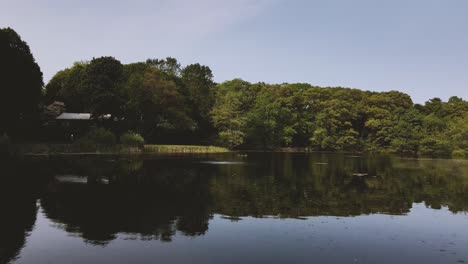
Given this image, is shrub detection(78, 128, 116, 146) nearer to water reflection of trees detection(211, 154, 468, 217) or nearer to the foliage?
the foliage

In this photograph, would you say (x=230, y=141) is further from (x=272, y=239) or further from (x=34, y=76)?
(x=272, y=239)

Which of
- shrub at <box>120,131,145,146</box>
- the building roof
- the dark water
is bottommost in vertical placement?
the dark water

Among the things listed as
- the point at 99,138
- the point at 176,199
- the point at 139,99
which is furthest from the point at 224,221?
the point at 139,99

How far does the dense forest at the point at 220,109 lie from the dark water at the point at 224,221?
3048 cm

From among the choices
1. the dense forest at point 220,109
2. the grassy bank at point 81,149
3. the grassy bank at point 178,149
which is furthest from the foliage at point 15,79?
the grassy bank at point 178,149

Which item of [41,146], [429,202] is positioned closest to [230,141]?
[41,146]

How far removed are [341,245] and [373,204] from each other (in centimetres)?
927

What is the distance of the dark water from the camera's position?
464 inches

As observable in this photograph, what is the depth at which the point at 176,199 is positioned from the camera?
2098 centimetres

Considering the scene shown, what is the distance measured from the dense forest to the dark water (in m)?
30.5

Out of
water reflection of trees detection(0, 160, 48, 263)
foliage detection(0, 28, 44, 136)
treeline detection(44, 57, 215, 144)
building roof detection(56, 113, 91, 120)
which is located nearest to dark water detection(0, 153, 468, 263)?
water reflection of trees detection(0, 160, 48, 263)

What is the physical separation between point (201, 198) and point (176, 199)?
149 centimetres

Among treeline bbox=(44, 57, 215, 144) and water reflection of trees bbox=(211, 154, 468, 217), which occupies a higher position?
treeline bbox=(44, 57, 215, 144)

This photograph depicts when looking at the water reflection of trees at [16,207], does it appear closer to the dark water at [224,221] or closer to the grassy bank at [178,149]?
the dark water at [224,221]
